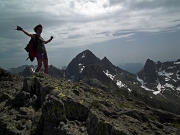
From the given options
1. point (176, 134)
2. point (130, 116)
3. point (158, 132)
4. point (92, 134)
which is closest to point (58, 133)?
point (92, 134)

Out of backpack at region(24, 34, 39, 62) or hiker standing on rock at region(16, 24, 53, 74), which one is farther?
backpack at region(24, 34, 39, 62)

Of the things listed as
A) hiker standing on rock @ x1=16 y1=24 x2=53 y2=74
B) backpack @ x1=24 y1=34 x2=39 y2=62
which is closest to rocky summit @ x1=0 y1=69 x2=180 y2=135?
hiker standing on rock @ x1=16 y1=24 x2=53 y2=74

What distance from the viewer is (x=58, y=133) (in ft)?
40.6

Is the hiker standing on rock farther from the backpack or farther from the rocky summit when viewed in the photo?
the rocky summit

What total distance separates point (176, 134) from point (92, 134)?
624cm

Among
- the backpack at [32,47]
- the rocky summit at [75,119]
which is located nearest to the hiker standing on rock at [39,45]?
the backpack at [32,47]

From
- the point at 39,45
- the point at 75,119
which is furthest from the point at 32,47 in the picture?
the point at 75,119

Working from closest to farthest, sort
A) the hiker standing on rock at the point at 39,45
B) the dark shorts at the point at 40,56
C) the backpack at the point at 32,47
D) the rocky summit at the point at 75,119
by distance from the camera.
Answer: the rocky summit at the point at 75,119 → the hiker standing on rock at the point at 39,45 → the backpack at the point at 32,47 → the dark shorts at the point at 40,56

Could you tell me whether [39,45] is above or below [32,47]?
above

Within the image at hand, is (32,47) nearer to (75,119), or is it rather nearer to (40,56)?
(40,56)

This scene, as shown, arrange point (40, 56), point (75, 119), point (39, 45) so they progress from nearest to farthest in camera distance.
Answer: point (75, 119) → point (39, 45) → point (40, 56)

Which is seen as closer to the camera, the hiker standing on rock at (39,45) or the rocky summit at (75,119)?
the rocky summit at (75,119)

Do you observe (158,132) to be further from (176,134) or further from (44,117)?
(44,117)

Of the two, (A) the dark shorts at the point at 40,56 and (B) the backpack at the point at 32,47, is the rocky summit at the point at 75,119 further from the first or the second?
(B) the backpack at the point at 32,47
